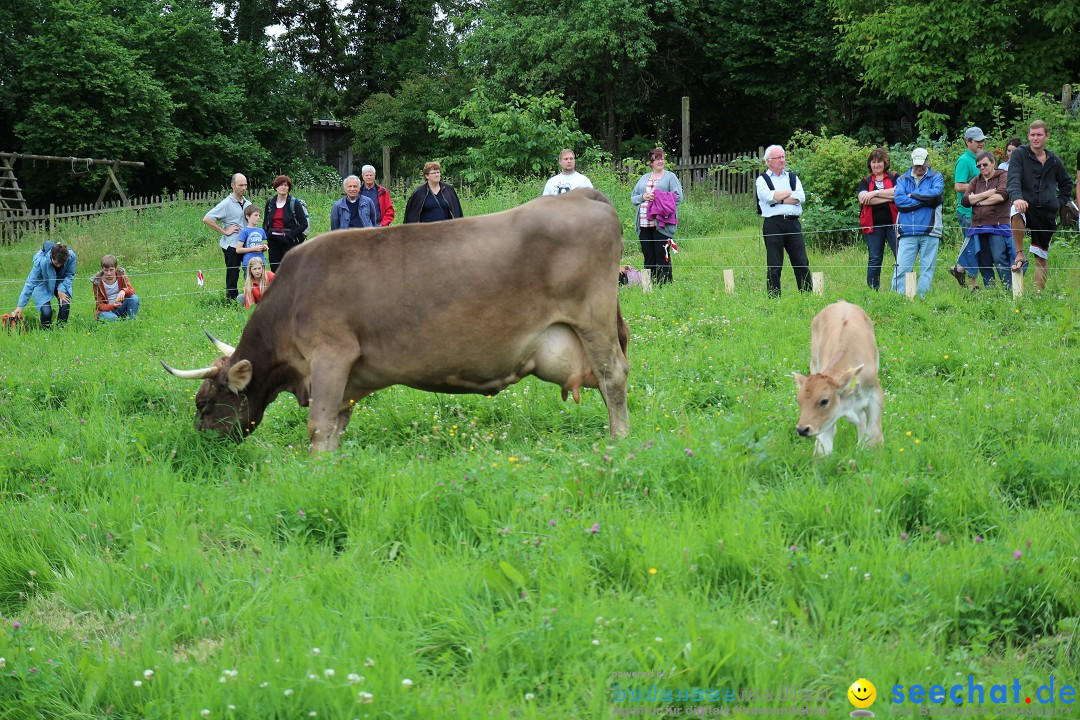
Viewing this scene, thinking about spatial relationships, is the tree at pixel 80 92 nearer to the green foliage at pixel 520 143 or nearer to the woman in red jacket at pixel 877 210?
the green foliage at pixel 520 143

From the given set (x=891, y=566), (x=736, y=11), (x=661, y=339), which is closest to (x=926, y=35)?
(x=736, y=11)

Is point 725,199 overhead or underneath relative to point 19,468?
overhead

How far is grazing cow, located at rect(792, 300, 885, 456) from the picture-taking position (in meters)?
6.28

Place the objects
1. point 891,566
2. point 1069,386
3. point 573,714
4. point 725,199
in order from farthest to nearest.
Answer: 1. point 725,199
2. point 1069,386
3. point 891,566
4. point 573,714

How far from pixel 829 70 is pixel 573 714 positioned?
33722 mm

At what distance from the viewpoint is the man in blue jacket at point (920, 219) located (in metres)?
12.2

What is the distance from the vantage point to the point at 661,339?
10258 mm

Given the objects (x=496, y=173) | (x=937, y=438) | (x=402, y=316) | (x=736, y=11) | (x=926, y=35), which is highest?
(x=736, y=11)

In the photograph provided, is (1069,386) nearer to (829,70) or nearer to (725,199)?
(725,199)

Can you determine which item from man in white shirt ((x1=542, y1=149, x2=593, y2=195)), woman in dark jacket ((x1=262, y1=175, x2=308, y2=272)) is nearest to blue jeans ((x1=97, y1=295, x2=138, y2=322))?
woman in dark jacket ((x1=262, y1=175, x2=308, y2=272))

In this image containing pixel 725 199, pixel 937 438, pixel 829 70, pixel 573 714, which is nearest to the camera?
pixel 573 714

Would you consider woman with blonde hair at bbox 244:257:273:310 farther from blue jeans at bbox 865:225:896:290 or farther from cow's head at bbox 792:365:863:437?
cow's head at bbox 792:365:863:437

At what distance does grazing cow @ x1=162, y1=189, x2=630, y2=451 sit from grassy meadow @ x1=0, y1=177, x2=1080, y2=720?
46 cm

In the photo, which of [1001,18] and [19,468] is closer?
[19,468]
